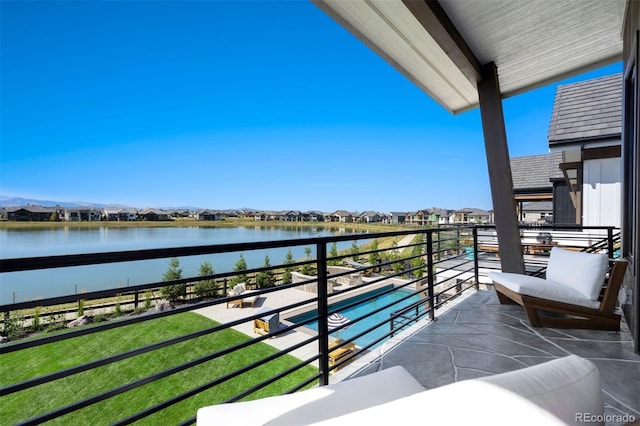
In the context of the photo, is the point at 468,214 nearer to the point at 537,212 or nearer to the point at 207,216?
the point at 537,212

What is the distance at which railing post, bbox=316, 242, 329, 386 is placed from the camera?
1.84 m

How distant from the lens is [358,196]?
3353 cm

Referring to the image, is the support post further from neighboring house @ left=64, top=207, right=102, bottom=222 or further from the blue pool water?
neighboring house @ left=64, top=207, right=102, bottom=222

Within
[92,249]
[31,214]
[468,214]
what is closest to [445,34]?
[92,249]

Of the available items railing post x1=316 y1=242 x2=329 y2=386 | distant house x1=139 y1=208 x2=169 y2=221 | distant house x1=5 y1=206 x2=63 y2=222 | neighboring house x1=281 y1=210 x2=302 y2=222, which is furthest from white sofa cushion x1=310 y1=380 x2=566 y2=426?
neighboring house x1=281 y1=210 x2=302 y2=222

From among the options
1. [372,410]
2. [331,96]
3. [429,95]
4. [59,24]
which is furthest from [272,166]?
[372,410]

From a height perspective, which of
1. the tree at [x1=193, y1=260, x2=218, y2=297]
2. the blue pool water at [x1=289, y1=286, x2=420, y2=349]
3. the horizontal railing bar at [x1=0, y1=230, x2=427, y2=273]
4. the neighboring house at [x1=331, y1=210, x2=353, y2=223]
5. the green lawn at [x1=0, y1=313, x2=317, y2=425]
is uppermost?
the horizontal railing bar at [x1=0, y1=230, x2=427, y2=273]

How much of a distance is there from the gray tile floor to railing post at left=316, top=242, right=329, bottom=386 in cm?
41

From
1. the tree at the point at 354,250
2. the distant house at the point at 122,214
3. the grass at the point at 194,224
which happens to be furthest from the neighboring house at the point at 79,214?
the tree at the point at 354,250

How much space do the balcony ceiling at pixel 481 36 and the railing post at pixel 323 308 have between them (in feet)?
6.13

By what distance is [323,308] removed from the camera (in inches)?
74.3

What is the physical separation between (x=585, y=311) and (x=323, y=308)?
8.60 ft

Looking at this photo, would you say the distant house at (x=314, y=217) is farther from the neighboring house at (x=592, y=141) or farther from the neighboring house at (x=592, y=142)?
the neighboring house at (x=592, y=141)

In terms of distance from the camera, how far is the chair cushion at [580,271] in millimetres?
2797
